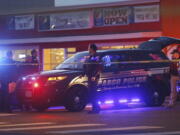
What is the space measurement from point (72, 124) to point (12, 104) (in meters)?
4.48

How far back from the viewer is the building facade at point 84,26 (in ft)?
80.4

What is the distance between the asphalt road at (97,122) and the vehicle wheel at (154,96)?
2.63ft

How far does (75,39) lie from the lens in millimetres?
26250

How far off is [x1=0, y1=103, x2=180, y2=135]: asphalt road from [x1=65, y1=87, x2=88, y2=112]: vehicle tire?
0.38 m

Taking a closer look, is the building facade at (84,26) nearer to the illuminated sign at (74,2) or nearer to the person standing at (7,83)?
the illuminated sign at (74,2)

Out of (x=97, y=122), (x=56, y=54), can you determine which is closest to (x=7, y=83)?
(x=97, y=122)

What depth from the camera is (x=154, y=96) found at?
51.2 feet

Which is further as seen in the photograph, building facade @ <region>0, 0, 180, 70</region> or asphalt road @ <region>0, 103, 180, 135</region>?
building facade @ <region>0, 0, 180, 70</region>

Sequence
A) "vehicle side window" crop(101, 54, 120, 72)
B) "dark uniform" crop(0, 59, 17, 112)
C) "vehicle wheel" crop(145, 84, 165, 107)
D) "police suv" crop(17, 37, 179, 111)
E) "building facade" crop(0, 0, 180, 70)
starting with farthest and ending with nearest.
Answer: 1. "building facade" crop(0, 0, 180, 70)
2. "vehicle wheel" crop(145, 84, 165, 107)
3. "dark uniform" crop(0, 59, 17, 112)
4. "vehicle side window" crop(101, 54, 120, 72)
5. "police suv" crop(17, 37, 179, 111)

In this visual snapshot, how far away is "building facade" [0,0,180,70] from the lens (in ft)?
80.4

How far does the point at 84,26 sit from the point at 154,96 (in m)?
11.3

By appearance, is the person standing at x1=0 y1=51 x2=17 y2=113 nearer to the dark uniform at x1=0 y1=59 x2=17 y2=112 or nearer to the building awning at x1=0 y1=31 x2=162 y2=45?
the dark uniform at x1=0 y1=59 x2=17 y2=112

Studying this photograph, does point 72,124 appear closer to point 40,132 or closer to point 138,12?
point 40,132

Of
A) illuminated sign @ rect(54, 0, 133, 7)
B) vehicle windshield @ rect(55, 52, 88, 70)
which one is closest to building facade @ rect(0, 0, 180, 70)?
illuminated sign @ rect(54, 0, 133, 7)
